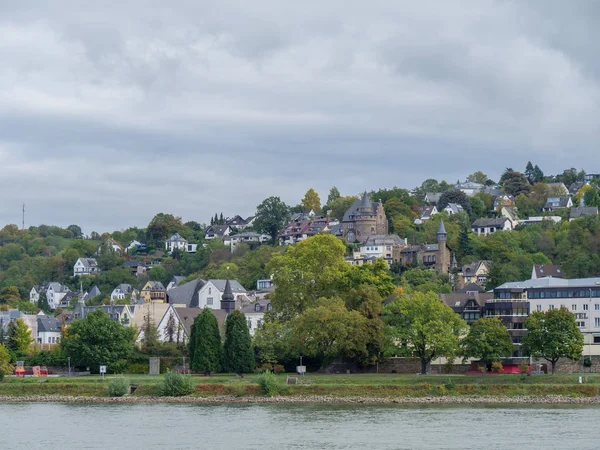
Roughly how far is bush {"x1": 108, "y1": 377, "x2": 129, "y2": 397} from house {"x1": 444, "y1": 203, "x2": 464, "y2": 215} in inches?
4387

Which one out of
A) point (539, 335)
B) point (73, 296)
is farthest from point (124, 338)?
point (73, 296)

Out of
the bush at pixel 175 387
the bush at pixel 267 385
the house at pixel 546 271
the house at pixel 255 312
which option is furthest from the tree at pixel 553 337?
the house at pixel 546 271

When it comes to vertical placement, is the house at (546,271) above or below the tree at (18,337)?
above

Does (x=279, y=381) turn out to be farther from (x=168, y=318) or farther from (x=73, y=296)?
(x=73, y=296)

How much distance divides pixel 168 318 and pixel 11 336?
1465cm

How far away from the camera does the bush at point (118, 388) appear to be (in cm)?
7912

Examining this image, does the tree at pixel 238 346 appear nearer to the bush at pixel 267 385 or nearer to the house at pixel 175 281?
the bush at pixel 267 385

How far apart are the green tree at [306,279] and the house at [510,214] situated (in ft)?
285

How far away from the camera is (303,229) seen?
7333 inches

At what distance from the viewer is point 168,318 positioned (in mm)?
106312

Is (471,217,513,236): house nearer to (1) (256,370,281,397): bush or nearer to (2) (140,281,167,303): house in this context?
(2) (140,281,167,303): house

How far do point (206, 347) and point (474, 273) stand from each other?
2521 inches

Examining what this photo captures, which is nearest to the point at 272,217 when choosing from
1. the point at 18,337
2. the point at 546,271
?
the point at 546,271

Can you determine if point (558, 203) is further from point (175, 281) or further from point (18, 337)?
point (18, 337)
